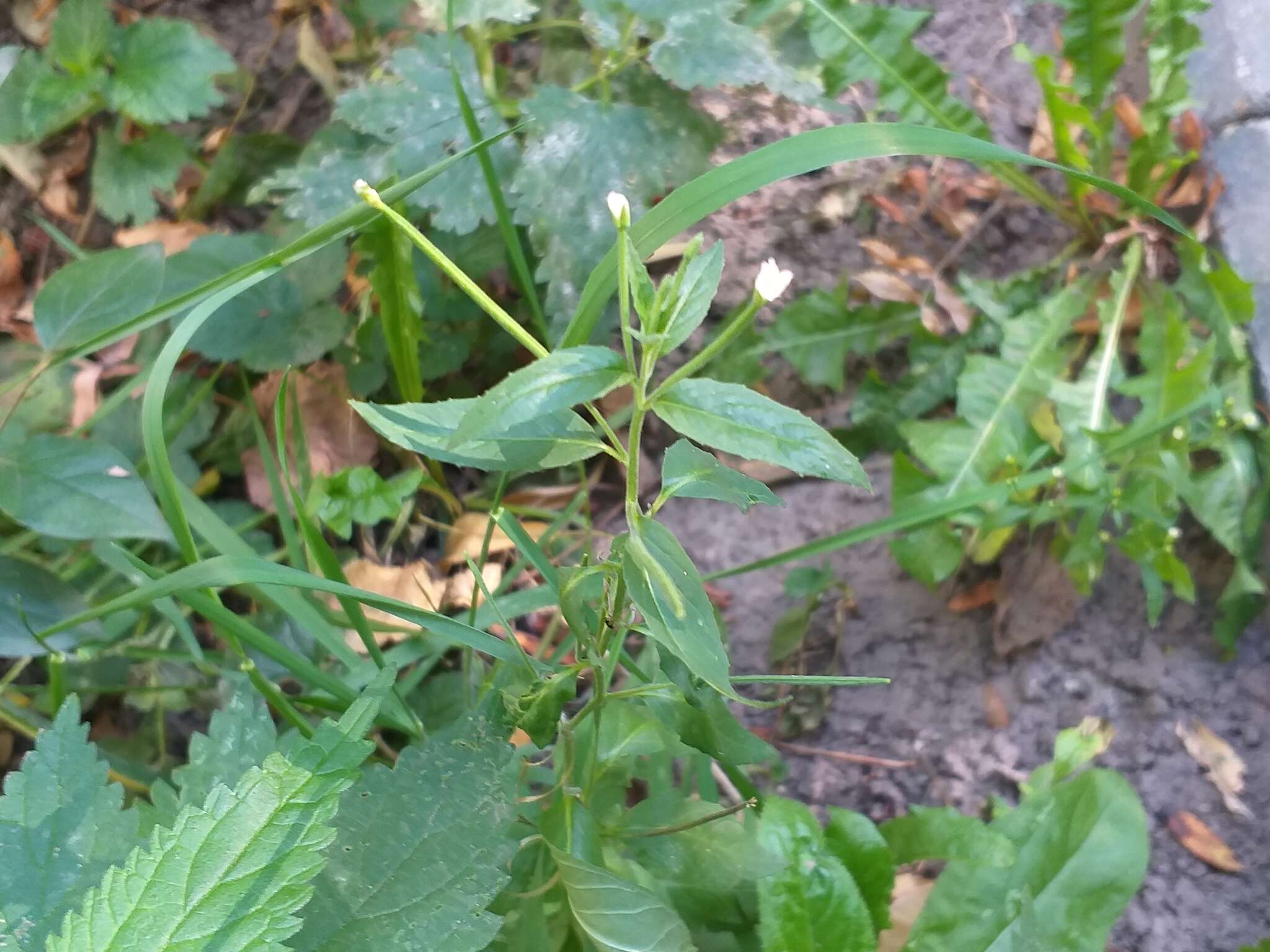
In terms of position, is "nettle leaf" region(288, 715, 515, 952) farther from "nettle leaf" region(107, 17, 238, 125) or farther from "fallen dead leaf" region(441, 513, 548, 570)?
"nettle leaf" region(107, 17, 238, 125)

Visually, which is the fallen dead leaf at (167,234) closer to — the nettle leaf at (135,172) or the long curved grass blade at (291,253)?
the nettle leaf at (135,172)

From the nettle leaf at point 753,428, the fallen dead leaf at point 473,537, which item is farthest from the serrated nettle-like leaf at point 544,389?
the fallen dead leaf at point 473,537

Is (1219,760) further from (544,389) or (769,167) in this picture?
(544,389)

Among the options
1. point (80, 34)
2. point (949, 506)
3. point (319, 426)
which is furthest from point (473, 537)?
point (80, 34)

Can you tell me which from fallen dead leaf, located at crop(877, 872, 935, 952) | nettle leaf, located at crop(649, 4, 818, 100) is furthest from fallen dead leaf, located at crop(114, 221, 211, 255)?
fallen dead leaf, located at crop(877, 872, 935, 952)

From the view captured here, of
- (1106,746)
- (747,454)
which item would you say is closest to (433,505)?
(747,454)
